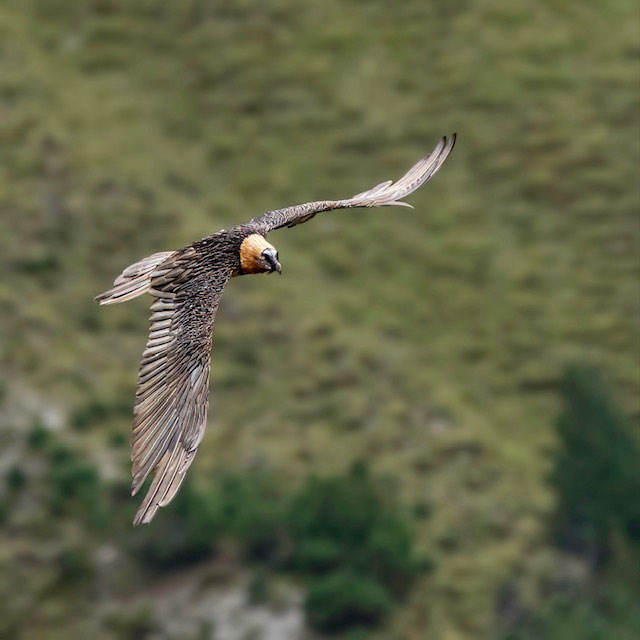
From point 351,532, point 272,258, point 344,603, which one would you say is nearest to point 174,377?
point 272,258

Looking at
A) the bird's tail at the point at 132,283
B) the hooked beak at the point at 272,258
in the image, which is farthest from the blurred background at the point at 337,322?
the hooked beak at the point at 272,258

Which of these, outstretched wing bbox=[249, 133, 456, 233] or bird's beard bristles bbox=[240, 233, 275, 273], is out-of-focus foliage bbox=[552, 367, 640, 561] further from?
bird's beard bristles bbox=[240, 233, 275, 273]

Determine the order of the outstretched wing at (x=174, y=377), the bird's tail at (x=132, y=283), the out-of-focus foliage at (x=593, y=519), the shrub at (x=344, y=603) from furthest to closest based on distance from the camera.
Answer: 1. the out-of-focus foliage at (x=593, y=519)
2. the shrub at (x=344, y=603)
3. the bird's tail at (x=132, y=283)
4. the outstretched wing at (x=174, y=377)

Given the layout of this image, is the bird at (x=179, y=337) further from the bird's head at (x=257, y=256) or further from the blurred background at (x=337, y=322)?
the blurred background at (x=337, y=322)

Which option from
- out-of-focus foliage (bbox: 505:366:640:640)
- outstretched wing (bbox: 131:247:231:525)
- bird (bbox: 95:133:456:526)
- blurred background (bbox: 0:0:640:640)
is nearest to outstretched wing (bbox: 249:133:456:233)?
bird (bbox: 95:133:456:526)

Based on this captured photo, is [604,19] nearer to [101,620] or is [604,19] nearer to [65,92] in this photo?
[65,92]

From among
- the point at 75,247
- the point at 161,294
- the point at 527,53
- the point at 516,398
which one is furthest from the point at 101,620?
the point at 161,294

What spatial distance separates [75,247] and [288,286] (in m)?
7.12

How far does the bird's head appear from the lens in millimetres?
14469

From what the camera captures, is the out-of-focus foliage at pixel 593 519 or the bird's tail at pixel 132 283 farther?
the out-of-focus foliage at pixel 593 519

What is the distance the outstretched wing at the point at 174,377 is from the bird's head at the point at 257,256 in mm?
283

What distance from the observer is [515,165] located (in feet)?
183

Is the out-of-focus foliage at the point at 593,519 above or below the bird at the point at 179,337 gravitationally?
below

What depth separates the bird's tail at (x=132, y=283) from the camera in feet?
Result: 48.1
